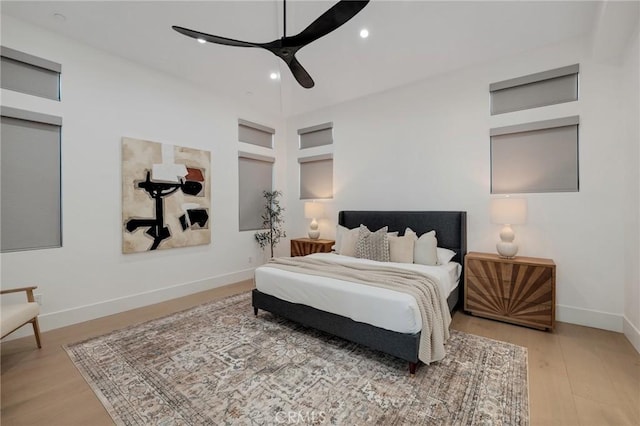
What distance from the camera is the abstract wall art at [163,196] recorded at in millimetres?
3574

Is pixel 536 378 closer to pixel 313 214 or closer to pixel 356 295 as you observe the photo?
pixel 356 295

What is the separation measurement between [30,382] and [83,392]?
52 centimetres

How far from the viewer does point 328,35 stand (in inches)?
120

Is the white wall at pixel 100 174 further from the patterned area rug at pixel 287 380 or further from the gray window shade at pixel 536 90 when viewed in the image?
the gray window shade at pixel 536 90

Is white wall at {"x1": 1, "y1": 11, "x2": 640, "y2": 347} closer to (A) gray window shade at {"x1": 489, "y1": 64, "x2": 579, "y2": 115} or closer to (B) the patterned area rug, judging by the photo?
(A) gray window shade at {"x1": 489, "y1": 64, "x2": 579, "y2": 115}

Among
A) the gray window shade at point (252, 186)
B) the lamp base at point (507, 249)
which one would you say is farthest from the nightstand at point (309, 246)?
the lamp base at point (507, 249)

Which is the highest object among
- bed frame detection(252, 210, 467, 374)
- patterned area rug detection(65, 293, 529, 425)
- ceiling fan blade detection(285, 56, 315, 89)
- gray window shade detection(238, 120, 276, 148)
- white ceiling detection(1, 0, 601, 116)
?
white ceiling detection(1, 0, 601, 116)

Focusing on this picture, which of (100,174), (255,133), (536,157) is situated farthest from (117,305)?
(536,157)

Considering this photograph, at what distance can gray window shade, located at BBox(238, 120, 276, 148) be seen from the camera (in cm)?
502

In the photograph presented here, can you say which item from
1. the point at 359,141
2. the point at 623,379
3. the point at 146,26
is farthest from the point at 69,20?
the point at 623,379

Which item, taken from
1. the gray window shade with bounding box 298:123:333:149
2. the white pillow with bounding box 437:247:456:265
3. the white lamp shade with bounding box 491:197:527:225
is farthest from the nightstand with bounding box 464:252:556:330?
the gray window shade with bounding box 298:123:333:149

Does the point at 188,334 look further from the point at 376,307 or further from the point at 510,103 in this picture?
the point at 510,103

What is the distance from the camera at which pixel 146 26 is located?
9.71 feet

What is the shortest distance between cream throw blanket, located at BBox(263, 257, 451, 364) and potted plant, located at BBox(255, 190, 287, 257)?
2.01 metres
